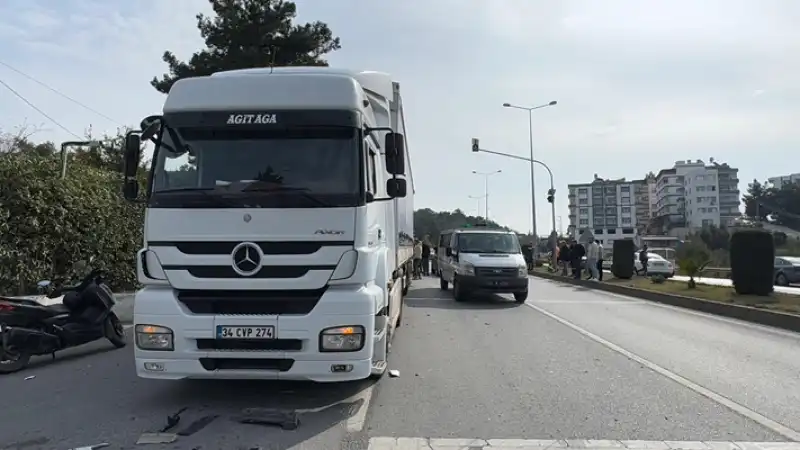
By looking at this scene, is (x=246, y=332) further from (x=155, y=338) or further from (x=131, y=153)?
(x=131, y=153)

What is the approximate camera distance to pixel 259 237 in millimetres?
5812

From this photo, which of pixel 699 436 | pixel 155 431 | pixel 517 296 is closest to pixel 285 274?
pixel 155 431

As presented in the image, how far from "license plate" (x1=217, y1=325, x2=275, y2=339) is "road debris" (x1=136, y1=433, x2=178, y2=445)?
0.91 m

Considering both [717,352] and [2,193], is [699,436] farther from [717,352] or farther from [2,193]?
[2,193]

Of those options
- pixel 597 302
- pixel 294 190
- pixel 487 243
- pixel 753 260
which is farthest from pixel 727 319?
pixel 294 190

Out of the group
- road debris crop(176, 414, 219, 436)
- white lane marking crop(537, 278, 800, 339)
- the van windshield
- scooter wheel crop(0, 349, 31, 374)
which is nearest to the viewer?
road debris crop(176, 414, 219, 436)

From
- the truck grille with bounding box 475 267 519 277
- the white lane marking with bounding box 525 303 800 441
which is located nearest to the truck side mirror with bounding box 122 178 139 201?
the white lane marking with bounding box 525 303 800 441

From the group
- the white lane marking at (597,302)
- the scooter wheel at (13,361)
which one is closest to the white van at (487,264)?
the white lane marking at (597,302)

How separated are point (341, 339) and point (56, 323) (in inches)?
191

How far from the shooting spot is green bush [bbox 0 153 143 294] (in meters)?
12.3

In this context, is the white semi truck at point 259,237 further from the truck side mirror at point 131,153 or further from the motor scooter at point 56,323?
the motor scooter at point 56,323

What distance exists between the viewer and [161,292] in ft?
19.4

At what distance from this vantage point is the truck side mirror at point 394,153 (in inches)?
256

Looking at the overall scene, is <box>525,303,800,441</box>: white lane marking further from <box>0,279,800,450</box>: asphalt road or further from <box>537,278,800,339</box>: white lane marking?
<box>537,278,800,339</box>: white lane marking
